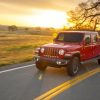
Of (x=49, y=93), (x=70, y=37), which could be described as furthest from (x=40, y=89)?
(x=70, y=37)

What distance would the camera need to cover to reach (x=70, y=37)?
41.5ft

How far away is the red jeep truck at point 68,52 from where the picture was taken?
10.9 metres

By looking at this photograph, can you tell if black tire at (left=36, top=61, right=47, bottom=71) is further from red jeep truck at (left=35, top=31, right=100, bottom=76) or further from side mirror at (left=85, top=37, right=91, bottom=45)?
side mirror at (left=85, top=37, right=91, bottom=45)

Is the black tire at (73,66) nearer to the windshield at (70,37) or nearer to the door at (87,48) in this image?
the door at (87,48)

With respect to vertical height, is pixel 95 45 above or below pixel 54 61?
above

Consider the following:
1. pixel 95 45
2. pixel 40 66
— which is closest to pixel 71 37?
pixel 95 45

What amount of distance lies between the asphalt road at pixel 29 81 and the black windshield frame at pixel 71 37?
143cm

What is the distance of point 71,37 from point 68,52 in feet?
6.14

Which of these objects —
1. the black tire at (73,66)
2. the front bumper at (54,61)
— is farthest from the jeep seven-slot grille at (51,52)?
the black tire at (73,66)

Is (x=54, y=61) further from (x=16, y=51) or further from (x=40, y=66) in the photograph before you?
(x=16, y=51)

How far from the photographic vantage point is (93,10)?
41469 mm

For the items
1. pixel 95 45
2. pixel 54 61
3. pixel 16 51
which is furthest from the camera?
pixel 16 51

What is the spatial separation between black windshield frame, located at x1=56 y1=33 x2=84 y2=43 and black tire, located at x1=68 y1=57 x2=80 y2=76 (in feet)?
3.93

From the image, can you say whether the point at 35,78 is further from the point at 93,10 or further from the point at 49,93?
the point at 93,10
